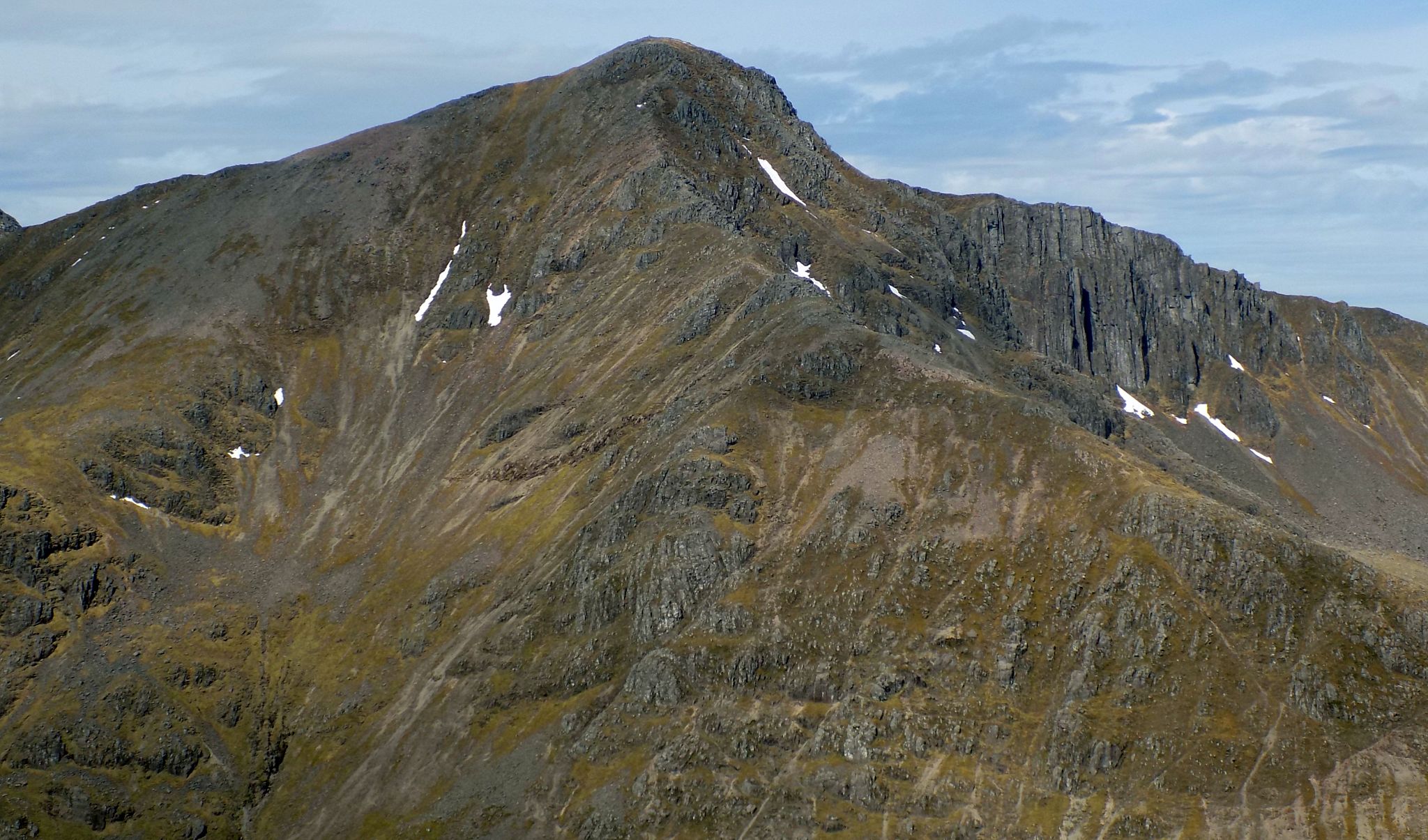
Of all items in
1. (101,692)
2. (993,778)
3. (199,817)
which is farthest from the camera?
(101,692)

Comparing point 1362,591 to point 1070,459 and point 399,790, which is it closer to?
point 1070,459

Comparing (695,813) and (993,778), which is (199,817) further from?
(993,778)

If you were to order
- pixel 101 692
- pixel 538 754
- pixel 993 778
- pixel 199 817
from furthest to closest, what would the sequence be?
pixel 101 692, pixel 199 817, pixel 538 754, pixel 993 778

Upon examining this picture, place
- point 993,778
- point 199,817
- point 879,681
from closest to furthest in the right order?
point 993,778
point 879,681
point 199,817

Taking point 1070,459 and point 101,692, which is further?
point 101,692

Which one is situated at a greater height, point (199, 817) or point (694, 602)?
point (694, 602)

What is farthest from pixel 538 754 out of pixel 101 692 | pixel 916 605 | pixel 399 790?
pixel 101 692

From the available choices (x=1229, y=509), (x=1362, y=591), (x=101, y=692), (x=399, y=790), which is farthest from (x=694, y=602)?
(x=101, y=692)

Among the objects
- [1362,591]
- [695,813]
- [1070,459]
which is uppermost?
[1070,459]

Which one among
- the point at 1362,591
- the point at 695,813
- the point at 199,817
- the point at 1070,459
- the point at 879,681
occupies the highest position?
the point at 1070,459
